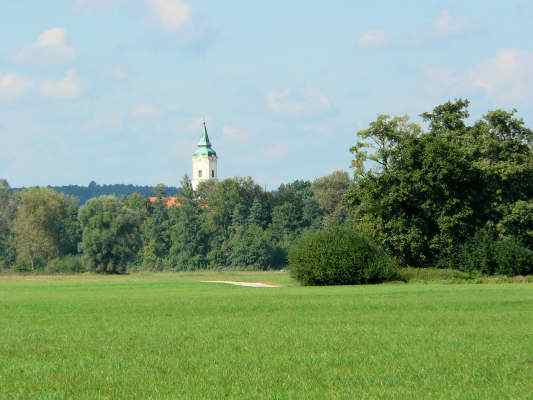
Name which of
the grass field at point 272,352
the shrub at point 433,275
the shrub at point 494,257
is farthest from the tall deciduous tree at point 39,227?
the grass field at point 272,352

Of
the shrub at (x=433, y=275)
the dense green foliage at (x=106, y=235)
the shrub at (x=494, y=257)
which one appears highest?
the dense green foliage at (x=106, y=235)

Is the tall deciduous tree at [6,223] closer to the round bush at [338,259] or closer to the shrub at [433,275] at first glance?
the round bush at [338,259]

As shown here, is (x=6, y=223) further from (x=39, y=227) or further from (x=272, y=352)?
(x=272, y=352)

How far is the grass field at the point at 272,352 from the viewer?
16922 millimetres

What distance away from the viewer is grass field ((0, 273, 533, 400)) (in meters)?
16.9

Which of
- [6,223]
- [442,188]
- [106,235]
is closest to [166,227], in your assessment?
[6,223]

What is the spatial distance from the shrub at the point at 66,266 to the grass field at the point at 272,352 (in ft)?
282

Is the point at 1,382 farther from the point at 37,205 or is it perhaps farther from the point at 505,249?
the point at 37,205

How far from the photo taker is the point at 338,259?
63.8 metres

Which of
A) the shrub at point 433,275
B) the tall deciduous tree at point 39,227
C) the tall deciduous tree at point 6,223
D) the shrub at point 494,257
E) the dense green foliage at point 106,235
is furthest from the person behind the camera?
the tall deciduous tree at point 6,223

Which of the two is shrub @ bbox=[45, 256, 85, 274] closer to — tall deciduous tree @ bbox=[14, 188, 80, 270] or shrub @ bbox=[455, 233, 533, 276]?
tall deciduous tree @ bbox=[14, 188, 80, 270]

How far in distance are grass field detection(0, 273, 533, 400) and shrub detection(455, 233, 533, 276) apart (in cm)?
3008

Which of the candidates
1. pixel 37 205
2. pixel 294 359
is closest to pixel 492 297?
pixel 294 359

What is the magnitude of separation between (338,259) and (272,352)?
4184 centimetres
